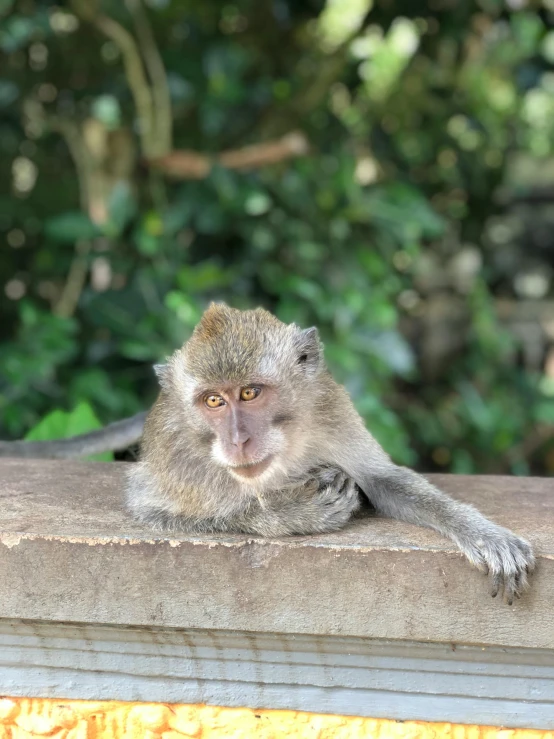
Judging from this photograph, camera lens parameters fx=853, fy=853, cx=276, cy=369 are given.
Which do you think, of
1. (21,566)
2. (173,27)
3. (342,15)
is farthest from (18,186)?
(21,566)

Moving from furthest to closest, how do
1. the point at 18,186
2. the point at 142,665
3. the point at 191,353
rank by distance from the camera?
the point at 18,186
the point at 191,353
the point at 142,665

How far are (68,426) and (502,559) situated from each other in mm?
2088

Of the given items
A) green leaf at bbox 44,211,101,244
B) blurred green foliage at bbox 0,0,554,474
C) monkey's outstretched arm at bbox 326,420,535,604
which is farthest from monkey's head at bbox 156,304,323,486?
green leaf at bbox 44,211,101,244

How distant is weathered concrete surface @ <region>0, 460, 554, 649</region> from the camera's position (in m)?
1.70

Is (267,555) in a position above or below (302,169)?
below

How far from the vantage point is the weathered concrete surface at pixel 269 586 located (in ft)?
5.57

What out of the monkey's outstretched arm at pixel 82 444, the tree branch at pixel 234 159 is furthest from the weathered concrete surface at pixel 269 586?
the tree branch at pixel 234 159

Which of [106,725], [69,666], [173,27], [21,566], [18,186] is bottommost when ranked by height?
[106,725]

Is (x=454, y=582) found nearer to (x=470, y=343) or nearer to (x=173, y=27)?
(x=173, y=27)

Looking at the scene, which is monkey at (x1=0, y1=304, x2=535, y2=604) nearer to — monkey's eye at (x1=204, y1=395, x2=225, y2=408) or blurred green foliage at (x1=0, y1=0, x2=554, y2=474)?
monkey's eye at (x1=204, y1=395, x2=225, y2=408)

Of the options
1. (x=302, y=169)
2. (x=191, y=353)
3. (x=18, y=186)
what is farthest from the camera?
(x=18, y=186)

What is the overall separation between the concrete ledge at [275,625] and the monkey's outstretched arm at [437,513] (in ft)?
0.13

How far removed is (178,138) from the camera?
511cm

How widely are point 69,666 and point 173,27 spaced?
3.95 metres
